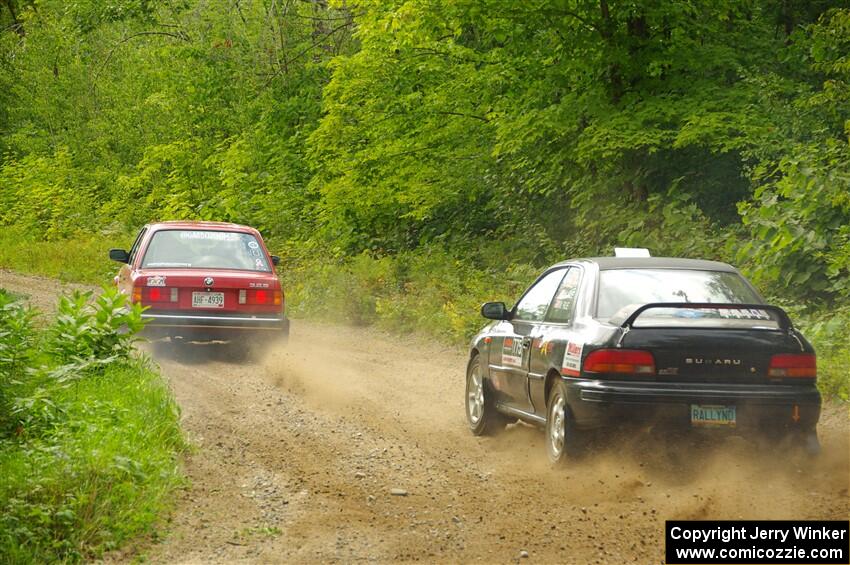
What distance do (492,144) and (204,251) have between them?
8.27 m

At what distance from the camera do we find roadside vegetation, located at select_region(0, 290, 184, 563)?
617 centimetres

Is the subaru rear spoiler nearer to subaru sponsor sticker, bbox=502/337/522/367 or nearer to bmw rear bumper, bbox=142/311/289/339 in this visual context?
subaru sponsor sticker, bbox=502/337/522/367

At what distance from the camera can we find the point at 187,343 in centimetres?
1598

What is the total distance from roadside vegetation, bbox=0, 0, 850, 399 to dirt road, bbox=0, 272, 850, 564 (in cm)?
385

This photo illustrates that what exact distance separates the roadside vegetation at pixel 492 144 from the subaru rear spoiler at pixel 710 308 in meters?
3.52

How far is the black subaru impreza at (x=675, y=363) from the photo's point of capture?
7512mm

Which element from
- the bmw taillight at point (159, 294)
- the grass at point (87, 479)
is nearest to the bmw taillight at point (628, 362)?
the grass at point (87, 479)

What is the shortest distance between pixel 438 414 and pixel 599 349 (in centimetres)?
374

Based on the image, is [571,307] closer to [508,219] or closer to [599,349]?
[599,349]

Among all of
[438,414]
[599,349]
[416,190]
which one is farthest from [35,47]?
[599,349]

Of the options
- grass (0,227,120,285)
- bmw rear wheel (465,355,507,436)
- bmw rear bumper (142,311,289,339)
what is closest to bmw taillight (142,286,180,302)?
bmw rear bumper (142,311,289,339)

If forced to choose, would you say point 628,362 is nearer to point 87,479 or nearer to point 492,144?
point 87,479

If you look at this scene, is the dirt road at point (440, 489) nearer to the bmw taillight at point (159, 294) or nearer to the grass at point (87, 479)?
the grass at point (87, 479)

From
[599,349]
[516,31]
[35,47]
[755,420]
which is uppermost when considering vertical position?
[35,47]
